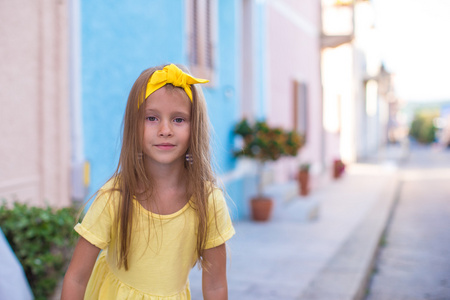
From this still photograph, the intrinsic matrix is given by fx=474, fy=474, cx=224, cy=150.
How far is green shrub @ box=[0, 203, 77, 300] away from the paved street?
2.67 meters

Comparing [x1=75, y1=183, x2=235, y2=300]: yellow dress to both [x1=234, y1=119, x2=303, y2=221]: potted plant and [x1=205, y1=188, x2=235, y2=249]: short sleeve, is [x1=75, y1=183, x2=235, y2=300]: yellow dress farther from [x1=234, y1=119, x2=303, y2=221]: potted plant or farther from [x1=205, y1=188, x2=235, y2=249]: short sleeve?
[x1=234, y1=119, x2=303, y2=221]: potted plant

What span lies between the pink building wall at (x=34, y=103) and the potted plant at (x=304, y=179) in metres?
6.49

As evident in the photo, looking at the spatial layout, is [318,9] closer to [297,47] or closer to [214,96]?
[297,47]

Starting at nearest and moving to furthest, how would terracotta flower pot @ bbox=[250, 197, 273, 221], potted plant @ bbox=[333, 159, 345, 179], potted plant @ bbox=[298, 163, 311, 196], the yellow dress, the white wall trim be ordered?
the yellow dress
terracotta flower pot @ bbox=[250, 197, 273, 221]
the white wall trim
potted plant @ bbox=[298, 163, 311, 196]
potted plant @ bbox=[333, 159, 345, 179]

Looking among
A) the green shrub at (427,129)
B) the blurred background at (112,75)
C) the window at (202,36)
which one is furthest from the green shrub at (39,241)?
the green shrub at (427,129)

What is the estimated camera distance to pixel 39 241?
2.58 meters

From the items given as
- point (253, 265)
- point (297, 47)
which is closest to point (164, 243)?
point (253, 265)

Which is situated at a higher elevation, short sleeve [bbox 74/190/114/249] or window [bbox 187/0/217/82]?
window [bbox 187/0/217/82]

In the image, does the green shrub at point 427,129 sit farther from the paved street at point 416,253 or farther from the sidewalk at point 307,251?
the sidewalk at point 307,251

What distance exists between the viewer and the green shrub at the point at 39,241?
254 centimetres

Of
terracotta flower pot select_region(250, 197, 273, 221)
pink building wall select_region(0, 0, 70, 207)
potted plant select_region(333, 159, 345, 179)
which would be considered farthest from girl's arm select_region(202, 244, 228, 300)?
potted plant select_region(333, 159, 345, 179)

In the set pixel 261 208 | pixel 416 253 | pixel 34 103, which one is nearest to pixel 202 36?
pixel 261 208

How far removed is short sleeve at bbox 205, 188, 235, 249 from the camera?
1613mm

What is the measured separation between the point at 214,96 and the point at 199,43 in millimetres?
760
